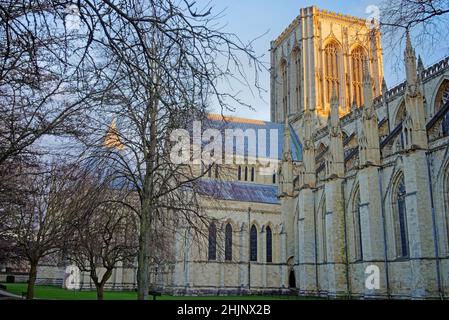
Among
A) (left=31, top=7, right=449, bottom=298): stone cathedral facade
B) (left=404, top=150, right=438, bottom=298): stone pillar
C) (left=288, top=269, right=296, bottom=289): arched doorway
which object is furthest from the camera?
(left=288, top=269, right=296, bottom=289): arched doorway

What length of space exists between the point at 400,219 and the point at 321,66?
28.5 meters

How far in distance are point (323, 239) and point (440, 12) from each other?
2662 centimetres

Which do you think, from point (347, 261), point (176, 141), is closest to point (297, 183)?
point (347, 261)

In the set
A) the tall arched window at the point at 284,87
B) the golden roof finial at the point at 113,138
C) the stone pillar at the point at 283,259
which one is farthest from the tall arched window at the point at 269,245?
the golden roof finial at the point at 113,138

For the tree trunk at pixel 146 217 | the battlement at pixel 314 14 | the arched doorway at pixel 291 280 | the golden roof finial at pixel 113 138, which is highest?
the battlement at pixel 314 14

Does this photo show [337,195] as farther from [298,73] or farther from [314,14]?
[314,14]

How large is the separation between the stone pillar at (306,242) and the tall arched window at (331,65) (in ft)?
64.3

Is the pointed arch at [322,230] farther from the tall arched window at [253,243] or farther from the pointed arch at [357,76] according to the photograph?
the pointed arch at [357,76]

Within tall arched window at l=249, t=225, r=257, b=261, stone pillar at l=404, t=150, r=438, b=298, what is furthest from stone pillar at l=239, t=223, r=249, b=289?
stone pillar at l=404, t=150, r=438, b=298

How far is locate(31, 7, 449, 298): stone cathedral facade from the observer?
2200 cm

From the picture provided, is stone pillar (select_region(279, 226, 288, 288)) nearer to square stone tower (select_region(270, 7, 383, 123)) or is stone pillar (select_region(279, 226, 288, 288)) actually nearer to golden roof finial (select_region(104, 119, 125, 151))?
square stone tower (select_region(270, 7, 383, 123))

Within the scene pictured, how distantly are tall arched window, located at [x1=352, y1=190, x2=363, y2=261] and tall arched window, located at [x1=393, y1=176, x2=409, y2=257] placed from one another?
11.4 feet

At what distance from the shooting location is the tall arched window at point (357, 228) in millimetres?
28453

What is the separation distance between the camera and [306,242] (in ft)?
109
